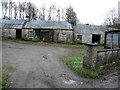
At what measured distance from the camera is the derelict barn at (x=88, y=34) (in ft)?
112

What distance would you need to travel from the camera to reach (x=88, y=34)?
34500 mm

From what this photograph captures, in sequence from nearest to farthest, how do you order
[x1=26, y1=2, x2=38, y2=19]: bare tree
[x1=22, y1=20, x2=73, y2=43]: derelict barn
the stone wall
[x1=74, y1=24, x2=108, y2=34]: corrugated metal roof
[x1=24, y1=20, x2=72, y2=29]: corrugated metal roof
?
the stone wall, [x1=22, y1=20, x2=73, y2=43]: derelict barn, [x1=24, y1=20, x2=72, y2=29]: corrugated metal roof, [x1=74, y1=24, x2=108, y2=34]: corrugated metal roof, [x1=26, y1=2, x2=38, y2=19]: bare tree

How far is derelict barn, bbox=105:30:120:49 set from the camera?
21.5m

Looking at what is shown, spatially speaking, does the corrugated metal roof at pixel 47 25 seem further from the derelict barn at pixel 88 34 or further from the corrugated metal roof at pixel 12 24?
the derelict barn at pixel 88 34

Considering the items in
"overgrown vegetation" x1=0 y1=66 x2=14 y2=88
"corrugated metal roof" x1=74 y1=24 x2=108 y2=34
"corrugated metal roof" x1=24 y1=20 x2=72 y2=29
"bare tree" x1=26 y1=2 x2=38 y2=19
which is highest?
"bare tree" x1=26 y1=2 x2=38 y2=19

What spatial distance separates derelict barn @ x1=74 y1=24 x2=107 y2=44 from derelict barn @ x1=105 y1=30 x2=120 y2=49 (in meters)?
10.6

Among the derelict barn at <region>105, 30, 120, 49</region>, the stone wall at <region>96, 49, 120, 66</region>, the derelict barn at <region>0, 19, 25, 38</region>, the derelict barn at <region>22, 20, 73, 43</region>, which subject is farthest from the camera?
the derelict barn at <region>0, 19, 25, 38</region>

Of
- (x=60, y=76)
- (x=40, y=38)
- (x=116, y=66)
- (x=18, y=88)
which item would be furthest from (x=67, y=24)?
(x=18, y=88)

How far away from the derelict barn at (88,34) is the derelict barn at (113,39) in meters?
10.6

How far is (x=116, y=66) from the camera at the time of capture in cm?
1320

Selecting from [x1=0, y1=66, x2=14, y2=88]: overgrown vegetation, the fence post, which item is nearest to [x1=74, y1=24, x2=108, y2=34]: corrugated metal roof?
the fence post

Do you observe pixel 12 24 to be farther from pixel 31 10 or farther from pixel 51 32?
pixel 31 10

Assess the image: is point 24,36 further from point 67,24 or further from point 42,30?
point 67,24

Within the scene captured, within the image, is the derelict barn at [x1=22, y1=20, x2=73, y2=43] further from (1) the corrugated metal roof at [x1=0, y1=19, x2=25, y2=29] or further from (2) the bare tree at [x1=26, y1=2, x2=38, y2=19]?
(2) the bare tree at [x1=26, y1=2, x2=38, y2=19]
